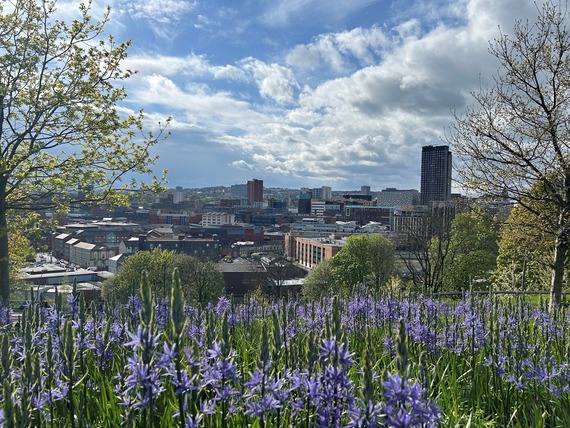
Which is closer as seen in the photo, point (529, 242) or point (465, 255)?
point (529, 242)

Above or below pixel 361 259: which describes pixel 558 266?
A: above

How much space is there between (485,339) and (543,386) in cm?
84

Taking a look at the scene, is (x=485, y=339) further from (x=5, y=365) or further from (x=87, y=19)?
(x=87, y=19)

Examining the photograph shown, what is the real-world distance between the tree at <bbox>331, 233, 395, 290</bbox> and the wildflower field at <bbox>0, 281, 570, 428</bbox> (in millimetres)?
43147

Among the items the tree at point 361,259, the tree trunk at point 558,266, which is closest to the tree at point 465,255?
the tree at point 361,259

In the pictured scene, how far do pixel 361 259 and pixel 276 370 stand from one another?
163 feet

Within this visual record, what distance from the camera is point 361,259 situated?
52.2 metres

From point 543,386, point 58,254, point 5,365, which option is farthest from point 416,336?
point 58,254

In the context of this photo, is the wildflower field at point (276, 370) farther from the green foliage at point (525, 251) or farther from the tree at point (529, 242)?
the green foliage at point (525, 251)

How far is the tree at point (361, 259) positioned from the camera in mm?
50625

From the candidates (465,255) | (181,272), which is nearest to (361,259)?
(465,255)

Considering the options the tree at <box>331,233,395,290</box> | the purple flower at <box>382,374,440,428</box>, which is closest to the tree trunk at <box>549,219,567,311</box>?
the purple flower at <box>382,374,440,428</box>

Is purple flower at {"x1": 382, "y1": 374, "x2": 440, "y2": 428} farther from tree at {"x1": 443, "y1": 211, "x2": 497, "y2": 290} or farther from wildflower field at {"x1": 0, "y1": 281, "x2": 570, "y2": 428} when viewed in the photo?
tree at {"x1": 443, "y1": 211, "x2": 497, "y2": 290}

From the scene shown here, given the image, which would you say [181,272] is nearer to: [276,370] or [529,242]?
[529,242]
